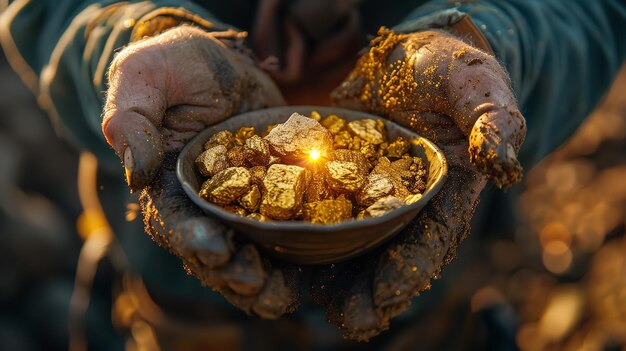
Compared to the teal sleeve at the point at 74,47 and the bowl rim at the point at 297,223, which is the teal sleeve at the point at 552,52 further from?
the teal sleeve at the point at 74,47

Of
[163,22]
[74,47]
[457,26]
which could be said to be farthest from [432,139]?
[74,47]

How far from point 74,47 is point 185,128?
0.33 metres

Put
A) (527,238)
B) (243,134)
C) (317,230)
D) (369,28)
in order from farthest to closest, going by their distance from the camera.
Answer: (527,238) < (369,28) < (243,134) < (317,230)

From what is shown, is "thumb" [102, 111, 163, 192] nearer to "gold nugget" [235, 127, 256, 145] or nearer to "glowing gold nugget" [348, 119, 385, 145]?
"gold nugget" [235, 127, 256, 145]

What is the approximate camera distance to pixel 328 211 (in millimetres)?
574

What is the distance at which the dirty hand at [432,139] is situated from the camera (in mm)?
533

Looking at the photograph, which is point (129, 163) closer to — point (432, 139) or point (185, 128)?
point (185, 128)

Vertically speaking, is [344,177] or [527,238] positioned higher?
[344,177]

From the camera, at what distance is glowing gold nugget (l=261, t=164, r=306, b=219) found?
58 cm

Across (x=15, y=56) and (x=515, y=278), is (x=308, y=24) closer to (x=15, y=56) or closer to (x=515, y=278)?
(x=15, y=56)

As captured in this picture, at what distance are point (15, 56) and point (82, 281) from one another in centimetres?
56

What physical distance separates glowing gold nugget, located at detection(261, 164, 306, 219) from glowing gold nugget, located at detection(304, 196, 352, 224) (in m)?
0.01

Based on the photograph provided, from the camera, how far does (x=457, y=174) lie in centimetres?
65

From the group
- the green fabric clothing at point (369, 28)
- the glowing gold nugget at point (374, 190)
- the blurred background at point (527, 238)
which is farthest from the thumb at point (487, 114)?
the blurred background at point (527, 238)
